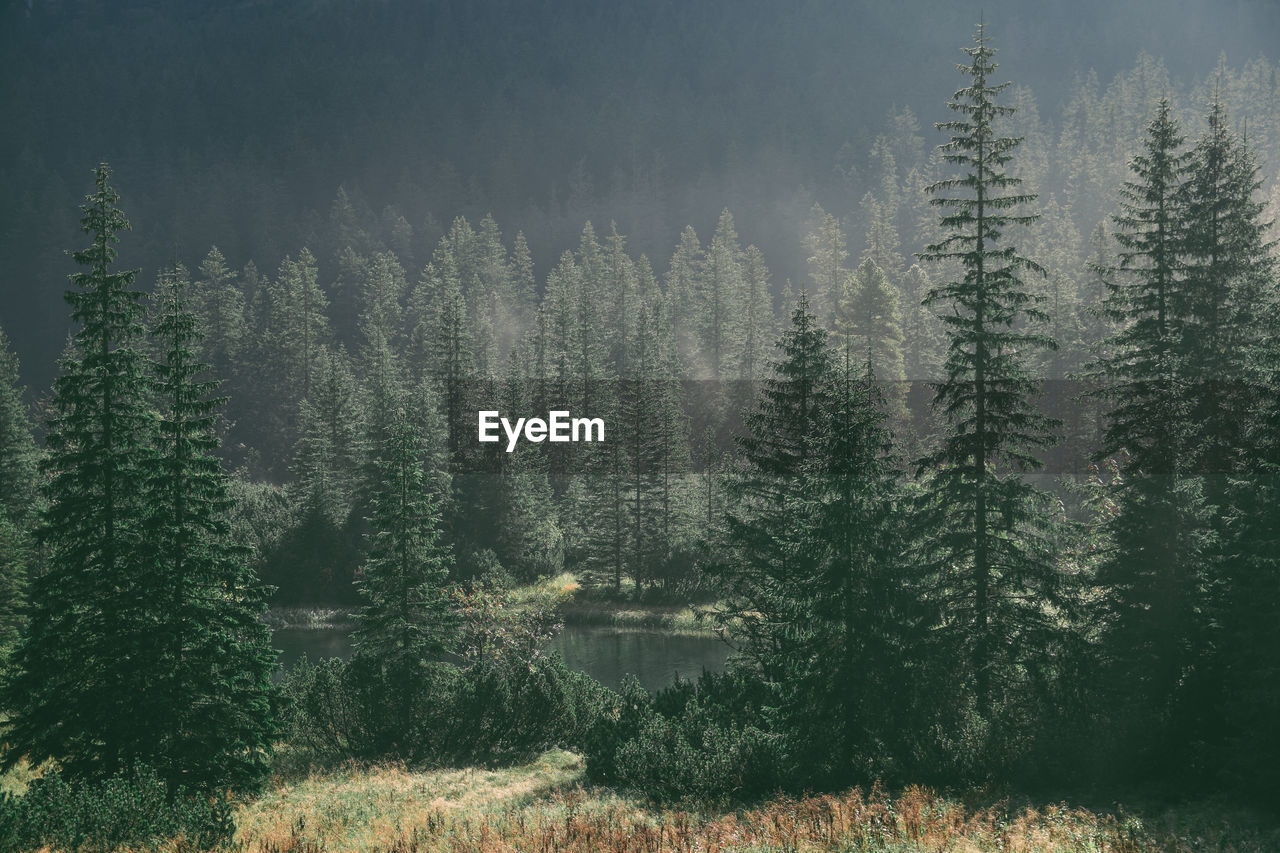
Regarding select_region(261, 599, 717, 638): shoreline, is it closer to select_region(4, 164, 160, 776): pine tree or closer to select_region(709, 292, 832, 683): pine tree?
select_region(709, 292, 832, 683): pine tree

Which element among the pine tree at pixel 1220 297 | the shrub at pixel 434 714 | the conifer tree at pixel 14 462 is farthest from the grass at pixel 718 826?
the conifer tree at pixel 14 462

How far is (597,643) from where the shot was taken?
160 ft

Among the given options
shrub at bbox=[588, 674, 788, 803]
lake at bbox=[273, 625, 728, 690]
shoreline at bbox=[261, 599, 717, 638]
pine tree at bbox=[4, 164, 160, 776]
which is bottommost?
lake at bbox=[273, 625, 728, 690]

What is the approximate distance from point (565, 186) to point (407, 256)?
58.7m

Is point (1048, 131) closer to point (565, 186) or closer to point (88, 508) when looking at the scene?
point (565, 186)

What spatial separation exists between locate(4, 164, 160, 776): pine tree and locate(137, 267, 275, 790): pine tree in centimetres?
32

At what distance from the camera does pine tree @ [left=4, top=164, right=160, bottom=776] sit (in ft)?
69.8

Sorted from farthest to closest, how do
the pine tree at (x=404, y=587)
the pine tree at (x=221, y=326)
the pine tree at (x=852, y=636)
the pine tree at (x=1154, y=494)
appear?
the pine tree at (x=221, y=326) < the pine tree at (x=404, y=587) < the pine tree at (x=1154, y=494) < the pine tree at (x=852, y=636)

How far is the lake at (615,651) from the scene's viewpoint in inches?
1655

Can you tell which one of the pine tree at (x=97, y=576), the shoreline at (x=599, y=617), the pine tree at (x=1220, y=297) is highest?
the pine tree at (x=1220, y=297)

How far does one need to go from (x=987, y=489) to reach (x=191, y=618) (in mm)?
21016

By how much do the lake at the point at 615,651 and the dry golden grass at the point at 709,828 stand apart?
20750mm

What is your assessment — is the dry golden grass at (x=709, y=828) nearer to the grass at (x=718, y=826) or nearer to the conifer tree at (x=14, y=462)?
the grass at (x=718, y=826)

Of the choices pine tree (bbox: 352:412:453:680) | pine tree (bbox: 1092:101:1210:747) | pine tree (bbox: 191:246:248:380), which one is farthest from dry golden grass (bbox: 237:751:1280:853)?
pine tree (bbox: 191:246:248:380)
